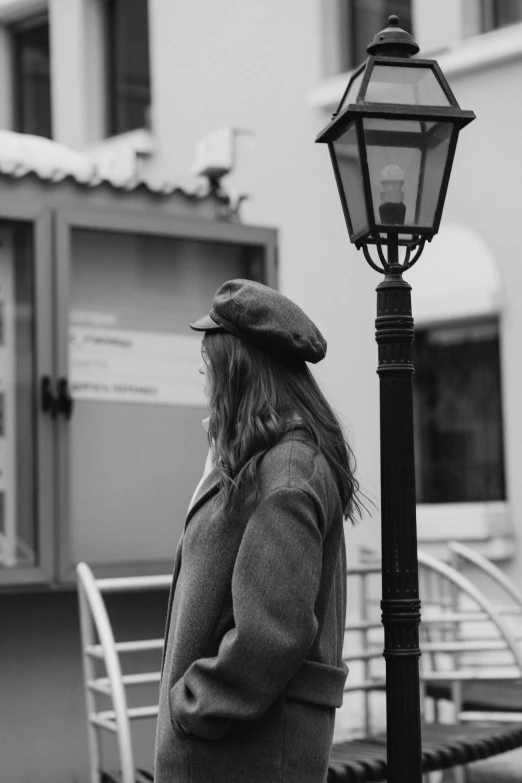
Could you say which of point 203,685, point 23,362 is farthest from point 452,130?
point 23,362

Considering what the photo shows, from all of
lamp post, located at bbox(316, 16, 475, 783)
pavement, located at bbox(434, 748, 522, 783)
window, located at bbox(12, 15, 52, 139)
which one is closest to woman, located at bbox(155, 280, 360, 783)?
lamp post, located at bbox(316, 16, 475, 783)

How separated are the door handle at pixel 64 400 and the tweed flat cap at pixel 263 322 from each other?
2.41 m

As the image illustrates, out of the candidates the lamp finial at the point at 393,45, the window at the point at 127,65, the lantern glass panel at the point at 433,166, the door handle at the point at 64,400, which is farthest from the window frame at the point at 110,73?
the lantern glass panel at the point at 433,166

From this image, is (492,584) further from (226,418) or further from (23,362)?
(226,418)

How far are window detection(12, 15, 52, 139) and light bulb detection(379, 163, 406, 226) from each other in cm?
1085

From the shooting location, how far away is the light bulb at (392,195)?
3285mm

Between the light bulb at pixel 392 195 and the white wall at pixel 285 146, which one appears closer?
the light bulb at pixel 392 195

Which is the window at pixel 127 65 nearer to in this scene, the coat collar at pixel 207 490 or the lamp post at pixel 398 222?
the lamp post at pixel 398 222

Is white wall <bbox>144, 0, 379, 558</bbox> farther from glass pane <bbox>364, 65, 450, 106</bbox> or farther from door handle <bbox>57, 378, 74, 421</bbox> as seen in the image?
glass pane <bbox>364, 65, 450, 106</bbox>

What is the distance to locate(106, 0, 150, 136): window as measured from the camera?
503 inches

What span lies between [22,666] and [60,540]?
1.67ft

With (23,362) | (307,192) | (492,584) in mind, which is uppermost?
(307,192)

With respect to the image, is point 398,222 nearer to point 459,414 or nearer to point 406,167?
point 406,167

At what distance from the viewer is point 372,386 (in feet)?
33.9
